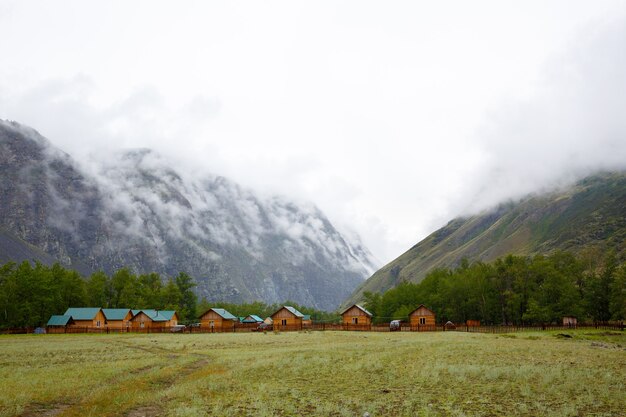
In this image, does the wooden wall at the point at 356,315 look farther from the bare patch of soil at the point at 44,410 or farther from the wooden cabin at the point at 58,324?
the bare patch of soil at the point at 44,410

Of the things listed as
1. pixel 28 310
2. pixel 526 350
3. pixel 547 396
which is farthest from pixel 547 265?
pixel 28 310

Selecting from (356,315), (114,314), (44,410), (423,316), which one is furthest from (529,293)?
(44,410)

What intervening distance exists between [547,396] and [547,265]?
87421 mm

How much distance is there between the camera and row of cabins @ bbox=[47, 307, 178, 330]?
107662mm

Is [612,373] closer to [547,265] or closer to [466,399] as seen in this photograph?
[466,399]

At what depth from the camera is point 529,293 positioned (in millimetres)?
98250

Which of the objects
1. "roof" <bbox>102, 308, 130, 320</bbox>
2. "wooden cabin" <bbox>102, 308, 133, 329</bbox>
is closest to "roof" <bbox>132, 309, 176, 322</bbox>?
"wooden cabin" <bbox>102, 308, 133, 329</bbox>

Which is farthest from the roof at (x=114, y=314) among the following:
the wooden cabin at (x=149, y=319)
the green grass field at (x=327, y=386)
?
the green grass field at (x=327, y=386)

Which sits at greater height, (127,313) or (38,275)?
(38,275)

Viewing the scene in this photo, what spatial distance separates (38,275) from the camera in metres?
109

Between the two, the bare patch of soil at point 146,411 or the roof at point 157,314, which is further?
the roof at point 157,314

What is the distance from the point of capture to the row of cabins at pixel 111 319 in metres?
108

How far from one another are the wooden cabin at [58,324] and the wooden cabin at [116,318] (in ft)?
27.5

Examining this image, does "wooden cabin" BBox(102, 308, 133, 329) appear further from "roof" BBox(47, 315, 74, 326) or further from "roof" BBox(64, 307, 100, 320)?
"roof" BBox(47, 315, 74, 326)
